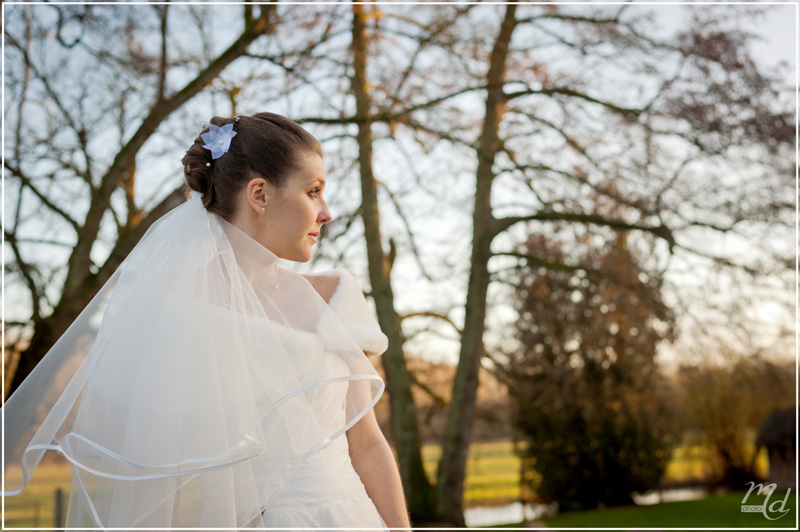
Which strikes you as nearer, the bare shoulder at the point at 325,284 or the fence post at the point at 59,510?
the bare shoulder at the point at 325,284

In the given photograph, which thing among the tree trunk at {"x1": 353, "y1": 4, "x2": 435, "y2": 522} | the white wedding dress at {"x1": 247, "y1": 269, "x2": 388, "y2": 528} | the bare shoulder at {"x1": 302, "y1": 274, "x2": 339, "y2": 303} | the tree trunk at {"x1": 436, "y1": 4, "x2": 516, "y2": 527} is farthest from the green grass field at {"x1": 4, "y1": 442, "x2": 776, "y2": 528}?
the white wedding dress at {"x1": 247, "y1": 269, "x2": 388, "y2": 528}

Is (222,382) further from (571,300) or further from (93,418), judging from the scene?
(571,300)

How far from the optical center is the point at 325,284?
89.2 inches

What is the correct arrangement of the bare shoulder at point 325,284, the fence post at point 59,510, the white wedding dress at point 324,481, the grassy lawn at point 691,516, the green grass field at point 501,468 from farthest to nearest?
the green grass field at point 501,468, the grassy lawn at point 691,516, the fence post at point 59,510, the bare shoulder at point 325,284, the white wedding dress at point 324,481

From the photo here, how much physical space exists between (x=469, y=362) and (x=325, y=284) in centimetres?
672

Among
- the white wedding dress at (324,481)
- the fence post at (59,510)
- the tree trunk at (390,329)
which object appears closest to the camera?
the white wedding dress at (324,481)

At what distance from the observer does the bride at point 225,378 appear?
5.78ft

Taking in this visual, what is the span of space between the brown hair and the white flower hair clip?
A: 0.04 feet

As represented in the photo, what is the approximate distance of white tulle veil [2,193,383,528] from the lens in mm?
1753

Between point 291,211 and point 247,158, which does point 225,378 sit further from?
point 247,158

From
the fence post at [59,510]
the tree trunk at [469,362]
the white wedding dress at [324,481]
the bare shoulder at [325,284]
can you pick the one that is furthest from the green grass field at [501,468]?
the white wedding dress at [324,481]

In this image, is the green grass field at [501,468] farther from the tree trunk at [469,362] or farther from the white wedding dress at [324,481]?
the white wedding dress at [324,481]

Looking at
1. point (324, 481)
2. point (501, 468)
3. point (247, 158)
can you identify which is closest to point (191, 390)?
point (324, 481)

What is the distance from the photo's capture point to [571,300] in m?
11.3
